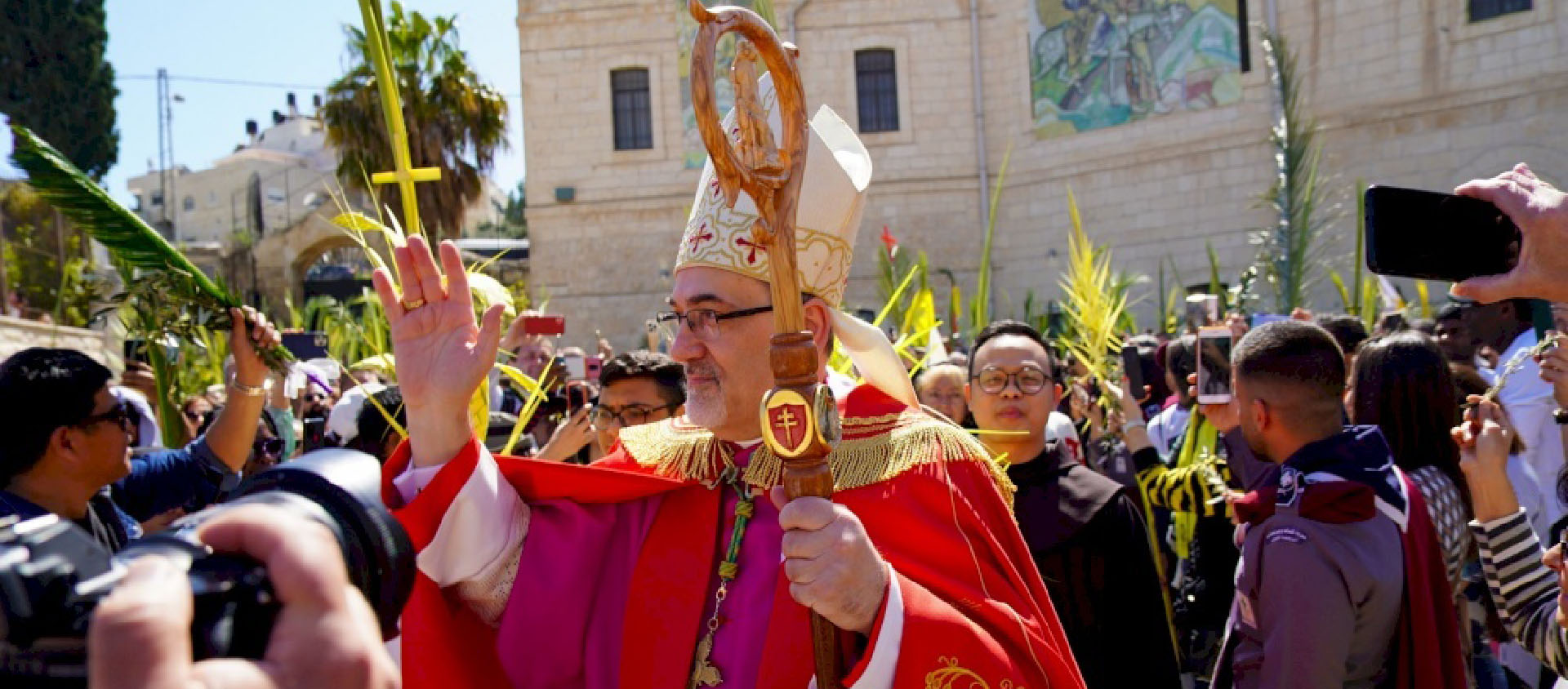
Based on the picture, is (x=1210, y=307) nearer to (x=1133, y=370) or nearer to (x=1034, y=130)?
(x=1133, y=370)

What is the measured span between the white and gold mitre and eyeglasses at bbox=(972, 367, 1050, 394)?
127cm

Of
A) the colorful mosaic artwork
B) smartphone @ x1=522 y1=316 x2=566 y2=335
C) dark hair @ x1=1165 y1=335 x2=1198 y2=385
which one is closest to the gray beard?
smartphone @ x1=522 y1=316 x2=566 y2=335

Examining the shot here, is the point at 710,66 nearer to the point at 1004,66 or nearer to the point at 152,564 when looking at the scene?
the point at 152,564

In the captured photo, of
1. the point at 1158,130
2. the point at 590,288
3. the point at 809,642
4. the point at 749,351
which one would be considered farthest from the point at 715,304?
the point at 590,288

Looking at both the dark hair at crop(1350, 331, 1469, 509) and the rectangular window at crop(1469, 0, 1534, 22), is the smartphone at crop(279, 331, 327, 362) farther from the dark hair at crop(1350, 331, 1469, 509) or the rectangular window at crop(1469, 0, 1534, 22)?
the rectangular window at crop(1469, 0, 1534, 22)

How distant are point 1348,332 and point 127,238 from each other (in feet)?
17.1

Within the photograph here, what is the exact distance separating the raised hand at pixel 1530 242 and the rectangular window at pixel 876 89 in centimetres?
2411

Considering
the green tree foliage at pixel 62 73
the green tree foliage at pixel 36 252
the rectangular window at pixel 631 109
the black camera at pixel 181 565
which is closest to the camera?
the black camera at pixel 181 565

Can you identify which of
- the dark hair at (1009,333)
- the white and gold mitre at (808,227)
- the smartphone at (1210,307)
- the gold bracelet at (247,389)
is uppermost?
the white and gold mitre at (808,227)

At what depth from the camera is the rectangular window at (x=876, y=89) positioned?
2580cm

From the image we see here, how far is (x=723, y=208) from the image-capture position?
Answer: 3.07 m

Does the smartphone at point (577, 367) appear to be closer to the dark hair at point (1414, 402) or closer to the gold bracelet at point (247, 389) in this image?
the gold bracelet at point (247, 389)

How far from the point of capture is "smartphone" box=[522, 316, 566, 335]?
5.94 m

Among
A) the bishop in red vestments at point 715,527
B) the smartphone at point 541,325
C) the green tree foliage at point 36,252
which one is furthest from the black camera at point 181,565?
the green tree foliage at point 36,252
